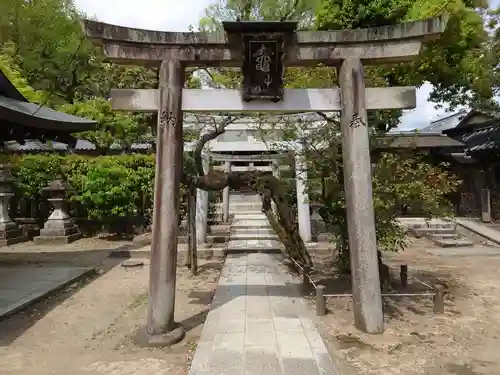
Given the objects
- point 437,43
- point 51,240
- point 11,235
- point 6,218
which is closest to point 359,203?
point 437,43

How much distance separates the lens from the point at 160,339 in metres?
5.44

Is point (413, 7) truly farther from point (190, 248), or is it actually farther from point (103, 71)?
point (103, 71)

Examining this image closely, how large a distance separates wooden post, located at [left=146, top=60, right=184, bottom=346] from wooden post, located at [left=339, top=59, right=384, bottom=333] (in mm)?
2461

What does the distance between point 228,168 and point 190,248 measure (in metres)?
7.97

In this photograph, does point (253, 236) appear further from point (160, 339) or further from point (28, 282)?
point (160, 339)

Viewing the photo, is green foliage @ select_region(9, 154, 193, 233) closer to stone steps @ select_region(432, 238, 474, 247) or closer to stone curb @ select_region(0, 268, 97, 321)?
stone curb @ select_region(0, 268, 97, 321)

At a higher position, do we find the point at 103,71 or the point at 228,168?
the point at 103,71

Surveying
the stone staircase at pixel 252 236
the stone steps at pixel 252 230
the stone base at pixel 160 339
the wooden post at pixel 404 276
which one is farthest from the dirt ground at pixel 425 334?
the stone steps at pixel 252 230

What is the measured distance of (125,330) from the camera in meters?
6.18

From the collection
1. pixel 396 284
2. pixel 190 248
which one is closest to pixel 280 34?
pixel 396 284

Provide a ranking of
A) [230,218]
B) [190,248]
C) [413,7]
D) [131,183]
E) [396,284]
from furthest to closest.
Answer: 1. [230,218]
2. [131,183]
3. [413,7]
4. [190,248]
5. [396,284]

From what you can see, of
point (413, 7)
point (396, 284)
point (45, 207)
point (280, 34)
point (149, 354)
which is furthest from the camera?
point (45, 207)

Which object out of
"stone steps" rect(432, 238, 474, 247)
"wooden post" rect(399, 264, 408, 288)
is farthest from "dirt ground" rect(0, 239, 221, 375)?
"stone steps" rect(432, 238, 474, 247)

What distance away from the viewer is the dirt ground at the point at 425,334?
15.8 ft
